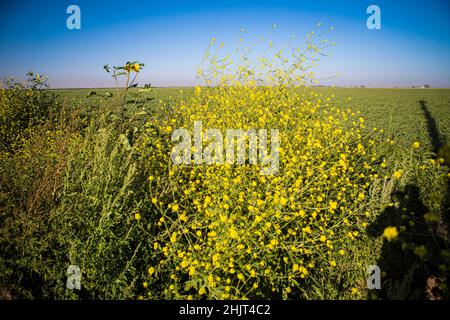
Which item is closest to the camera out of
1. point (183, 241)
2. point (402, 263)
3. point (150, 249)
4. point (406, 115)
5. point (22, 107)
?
point (150, 249)

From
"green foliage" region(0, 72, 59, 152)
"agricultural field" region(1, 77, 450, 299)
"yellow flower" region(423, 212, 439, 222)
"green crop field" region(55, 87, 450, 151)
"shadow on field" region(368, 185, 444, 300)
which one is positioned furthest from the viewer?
"green crop field" region(55, 87, 450, 151)

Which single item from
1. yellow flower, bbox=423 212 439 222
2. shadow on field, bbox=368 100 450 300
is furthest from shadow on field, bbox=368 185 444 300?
yellow flower, bbox=423 212 439 222

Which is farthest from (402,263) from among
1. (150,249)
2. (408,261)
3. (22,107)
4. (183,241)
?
(22,107)

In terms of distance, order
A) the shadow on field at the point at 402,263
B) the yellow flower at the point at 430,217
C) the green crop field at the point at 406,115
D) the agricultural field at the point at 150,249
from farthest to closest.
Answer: the green crop field at the point at 406,115 → the shadow on field at the point at 402,263 → the agricultural field at the point at 150,249 → the yellow flower at the point at 430,217

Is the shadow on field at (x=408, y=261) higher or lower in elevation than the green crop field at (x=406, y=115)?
lower

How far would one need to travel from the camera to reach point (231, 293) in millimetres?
2205

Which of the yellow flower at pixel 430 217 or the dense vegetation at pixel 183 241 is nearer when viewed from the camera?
the yellow flower at pixel 430 217

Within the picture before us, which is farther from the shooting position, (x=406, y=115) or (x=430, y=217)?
(x=406, y=115)

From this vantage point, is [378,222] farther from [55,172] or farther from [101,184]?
[55,172]

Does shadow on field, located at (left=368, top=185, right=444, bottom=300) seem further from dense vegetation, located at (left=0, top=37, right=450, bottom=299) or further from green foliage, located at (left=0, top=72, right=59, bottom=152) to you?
green foliage, located at (left=0, top=72, right=59, bottom=152)

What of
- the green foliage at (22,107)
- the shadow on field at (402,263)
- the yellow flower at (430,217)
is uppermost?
the green foliage at (22,107)

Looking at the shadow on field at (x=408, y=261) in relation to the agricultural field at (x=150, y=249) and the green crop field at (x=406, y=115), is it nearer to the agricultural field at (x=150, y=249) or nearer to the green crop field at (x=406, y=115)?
the agricultural field at (x=150, y=249)

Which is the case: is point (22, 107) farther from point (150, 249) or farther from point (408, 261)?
point (408, 261)

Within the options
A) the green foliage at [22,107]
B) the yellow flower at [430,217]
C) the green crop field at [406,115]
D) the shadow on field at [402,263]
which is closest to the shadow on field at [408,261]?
the shadow on field at [402,263]
